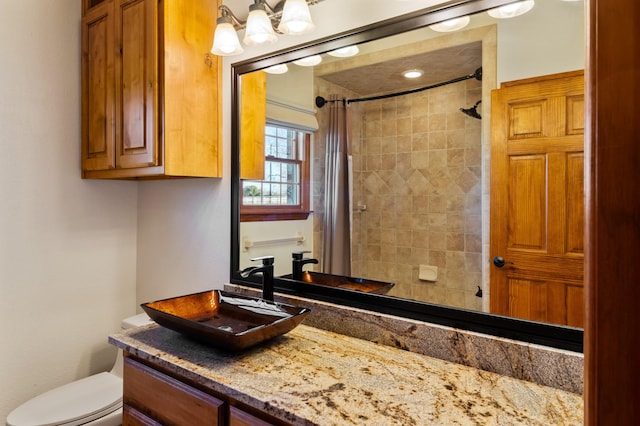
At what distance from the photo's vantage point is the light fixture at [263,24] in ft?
4.68

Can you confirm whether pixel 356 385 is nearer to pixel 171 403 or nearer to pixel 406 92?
pixel 171 403

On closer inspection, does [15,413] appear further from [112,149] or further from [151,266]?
[112,149]

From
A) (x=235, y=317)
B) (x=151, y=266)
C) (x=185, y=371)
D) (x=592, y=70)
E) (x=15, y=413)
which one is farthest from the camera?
(x=151, y=266)

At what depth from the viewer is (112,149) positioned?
190 cm

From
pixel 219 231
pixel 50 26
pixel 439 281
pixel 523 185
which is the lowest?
pixel 439 281

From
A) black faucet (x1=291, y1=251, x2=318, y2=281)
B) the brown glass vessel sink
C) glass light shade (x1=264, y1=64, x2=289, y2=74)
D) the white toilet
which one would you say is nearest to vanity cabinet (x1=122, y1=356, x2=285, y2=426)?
the brown glass vessel sink

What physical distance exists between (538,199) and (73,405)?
7.04ft

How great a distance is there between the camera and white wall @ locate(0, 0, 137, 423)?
1901 millimetres

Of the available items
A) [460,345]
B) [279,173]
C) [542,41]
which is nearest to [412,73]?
[542,41]

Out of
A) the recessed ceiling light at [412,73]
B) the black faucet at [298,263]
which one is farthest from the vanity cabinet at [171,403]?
the recessed ceiling light at [412,73]

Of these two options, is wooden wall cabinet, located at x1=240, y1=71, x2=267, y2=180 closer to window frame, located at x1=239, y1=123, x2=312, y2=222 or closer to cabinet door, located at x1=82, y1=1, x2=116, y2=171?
window frame, located at x1=239, y1=123, x2=312, y2=222

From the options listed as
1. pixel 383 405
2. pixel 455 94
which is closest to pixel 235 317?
pixel 383 405

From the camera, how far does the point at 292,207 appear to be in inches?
70.0

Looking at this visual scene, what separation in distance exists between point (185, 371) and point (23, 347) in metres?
1.46
